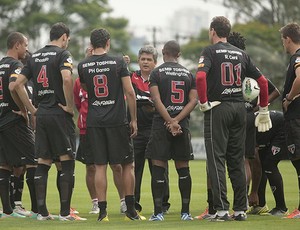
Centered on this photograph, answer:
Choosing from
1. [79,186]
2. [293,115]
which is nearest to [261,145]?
[293,115]

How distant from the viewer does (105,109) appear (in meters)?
13.2

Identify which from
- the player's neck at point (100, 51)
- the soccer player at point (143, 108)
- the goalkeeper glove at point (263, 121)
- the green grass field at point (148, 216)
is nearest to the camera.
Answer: the green grass field at point (148, 216)

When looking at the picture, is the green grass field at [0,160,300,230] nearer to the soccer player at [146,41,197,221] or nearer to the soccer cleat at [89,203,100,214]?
the soccer cleat at [89,203,100,214]

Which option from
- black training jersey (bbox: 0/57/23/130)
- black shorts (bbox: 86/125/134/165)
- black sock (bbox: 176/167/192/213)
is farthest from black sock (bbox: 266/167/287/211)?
black training jersey (bbox: 0/57/23/130)

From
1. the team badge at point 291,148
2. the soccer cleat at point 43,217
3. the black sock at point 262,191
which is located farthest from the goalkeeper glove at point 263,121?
the soccer cleat at point 43,217

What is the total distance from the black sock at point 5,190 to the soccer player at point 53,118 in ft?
2.83

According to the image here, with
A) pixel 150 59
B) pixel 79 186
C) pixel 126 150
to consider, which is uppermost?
pixel 150 59

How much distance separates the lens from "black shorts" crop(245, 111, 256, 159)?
14219 mm

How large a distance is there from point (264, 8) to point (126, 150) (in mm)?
39849

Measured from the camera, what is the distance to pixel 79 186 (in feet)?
69.4

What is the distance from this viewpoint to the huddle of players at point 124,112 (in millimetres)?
13109

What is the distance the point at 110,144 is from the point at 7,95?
6.76 ft

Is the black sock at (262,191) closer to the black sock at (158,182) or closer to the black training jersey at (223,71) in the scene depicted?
the black sock at (158,182)

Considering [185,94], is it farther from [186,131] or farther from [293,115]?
[293,115]
